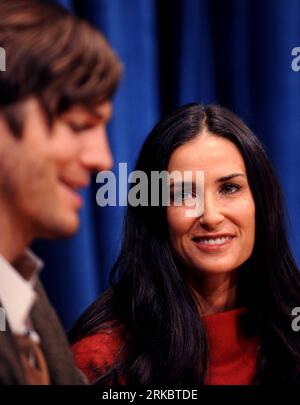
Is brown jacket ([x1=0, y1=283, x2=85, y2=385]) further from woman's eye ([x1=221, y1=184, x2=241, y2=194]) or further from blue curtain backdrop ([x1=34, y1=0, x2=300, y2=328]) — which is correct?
woman's eye ([x1=221, y1=184, x2=241, y2=194])

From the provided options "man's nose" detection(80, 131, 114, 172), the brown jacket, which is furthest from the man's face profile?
the brown jacket

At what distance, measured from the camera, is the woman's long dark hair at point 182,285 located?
96cm

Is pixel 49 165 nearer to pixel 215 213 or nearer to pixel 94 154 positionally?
pixel 94 154

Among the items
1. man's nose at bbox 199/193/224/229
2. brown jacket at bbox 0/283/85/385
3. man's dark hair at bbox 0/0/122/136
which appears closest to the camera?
man's dark hair at bbox 0/0/122/136

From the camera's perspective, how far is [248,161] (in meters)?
0.99

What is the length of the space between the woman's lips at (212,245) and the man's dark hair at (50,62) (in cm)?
43

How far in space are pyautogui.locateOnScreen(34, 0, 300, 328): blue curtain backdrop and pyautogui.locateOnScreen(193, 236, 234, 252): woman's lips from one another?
0.16m

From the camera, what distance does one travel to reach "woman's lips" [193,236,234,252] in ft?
3.08

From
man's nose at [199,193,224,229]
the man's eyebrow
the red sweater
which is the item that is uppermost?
the man's eyebrow

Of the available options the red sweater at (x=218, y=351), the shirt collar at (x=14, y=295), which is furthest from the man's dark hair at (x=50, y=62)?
the red sweater at (x=218, y=351)

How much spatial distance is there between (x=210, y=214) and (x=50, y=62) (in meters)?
0.44

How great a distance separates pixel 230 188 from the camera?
0.96m

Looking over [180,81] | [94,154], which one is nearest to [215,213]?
[180,81]

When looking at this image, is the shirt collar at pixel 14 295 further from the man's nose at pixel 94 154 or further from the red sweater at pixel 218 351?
the red sweater at pixel 218 351
